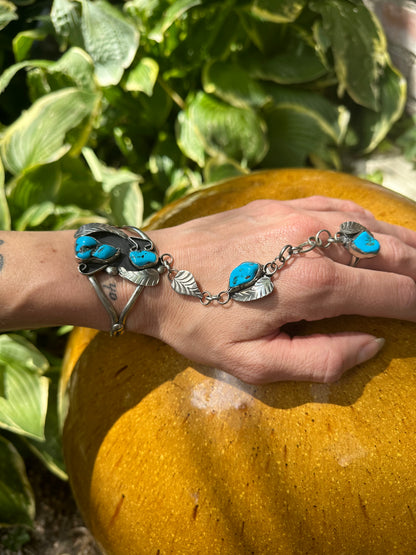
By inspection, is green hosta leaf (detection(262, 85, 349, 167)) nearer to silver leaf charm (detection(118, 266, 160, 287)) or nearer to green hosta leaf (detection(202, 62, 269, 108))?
green hosta leaf (detection(202, 62, 269, 108))

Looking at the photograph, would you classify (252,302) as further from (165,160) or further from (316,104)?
(316,104)

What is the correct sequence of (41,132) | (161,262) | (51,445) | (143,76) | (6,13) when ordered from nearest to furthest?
(161,262) → (51,445) → (41,132) → (6,13) → (143,76)

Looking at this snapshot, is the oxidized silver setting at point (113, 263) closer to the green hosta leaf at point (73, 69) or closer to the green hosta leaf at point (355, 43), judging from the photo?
the green hosta leaf at point (73, 69)

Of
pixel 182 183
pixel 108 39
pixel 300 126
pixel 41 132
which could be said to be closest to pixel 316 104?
pixel 300 126

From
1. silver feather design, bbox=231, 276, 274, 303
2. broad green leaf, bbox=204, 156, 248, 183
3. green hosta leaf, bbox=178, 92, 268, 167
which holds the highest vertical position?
silver feather design, bbox=231, 276, 274, 303

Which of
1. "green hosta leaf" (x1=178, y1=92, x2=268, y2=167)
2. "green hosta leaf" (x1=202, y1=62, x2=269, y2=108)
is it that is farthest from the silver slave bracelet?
"green hosta leaf" (x1=202, y1=62, x2=269, y2=108)

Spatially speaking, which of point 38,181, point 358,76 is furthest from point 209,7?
point 38,181
